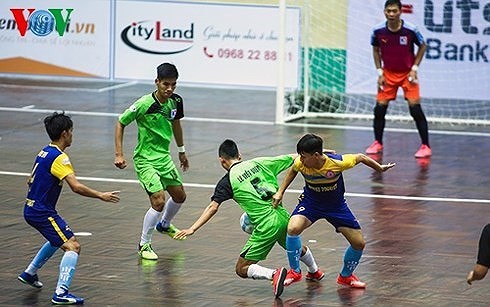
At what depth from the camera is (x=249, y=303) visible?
10.8 m

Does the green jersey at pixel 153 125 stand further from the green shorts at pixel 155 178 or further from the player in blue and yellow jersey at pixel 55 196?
the player in blue and yellow jersey at pixel 55 196

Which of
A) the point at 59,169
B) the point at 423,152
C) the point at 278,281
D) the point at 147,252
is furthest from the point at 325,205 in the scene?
the point at 423,152

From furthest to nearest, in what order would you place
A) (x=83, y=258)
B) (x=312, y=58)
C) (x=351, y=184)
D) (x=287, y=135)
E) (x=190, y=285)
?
(x=312, y=58) → (x=287, y=135) → (x=351, y=184) → (x=83, y=258) → (x=190, y=285)

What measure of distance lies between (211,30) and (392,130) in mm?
5775

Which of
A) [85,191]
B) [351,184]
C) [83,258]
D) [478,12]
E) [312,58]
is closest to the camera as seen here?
[85,191]

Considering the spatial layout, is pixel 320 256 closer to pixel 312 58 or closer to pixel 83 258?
pixel 83 258

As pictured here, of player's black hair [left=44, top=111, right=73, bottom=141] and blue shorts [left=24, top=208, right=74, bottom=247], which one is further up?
player's black hair [left=44, top=111, right=73, bottom=141]

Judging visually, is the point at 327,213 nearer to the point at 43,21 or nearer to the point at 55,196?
the point at 55,196

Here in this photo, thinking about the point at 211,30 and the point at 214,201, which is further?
the point at 211,30

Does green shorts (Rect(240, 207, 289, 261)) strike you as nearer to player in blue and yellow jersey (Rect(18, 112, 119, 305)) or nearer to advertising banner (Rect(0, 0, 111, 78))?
player in blue and yellow jersey (Rect(18, 112, 119, 305))

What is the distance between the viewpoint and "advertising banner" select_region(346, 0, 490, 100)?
23078 mm

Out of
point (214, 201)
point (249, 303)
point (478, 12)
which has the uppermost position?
point (478, 12)

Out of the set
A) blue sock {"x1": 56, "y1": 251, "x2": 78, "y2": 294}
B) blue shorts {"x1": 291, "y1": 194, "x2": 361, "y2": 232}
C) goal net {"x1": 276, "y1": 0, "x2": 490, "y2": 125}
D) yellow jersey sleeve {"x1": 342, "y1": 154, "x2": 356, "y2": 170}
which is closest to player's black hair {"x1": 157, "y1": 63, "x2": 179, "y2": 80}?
blue shorts {"x1": 291, "y1": 194, "x2": 361, "y2": 232}

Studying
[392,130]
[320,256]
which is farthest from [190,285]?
[392,130]
